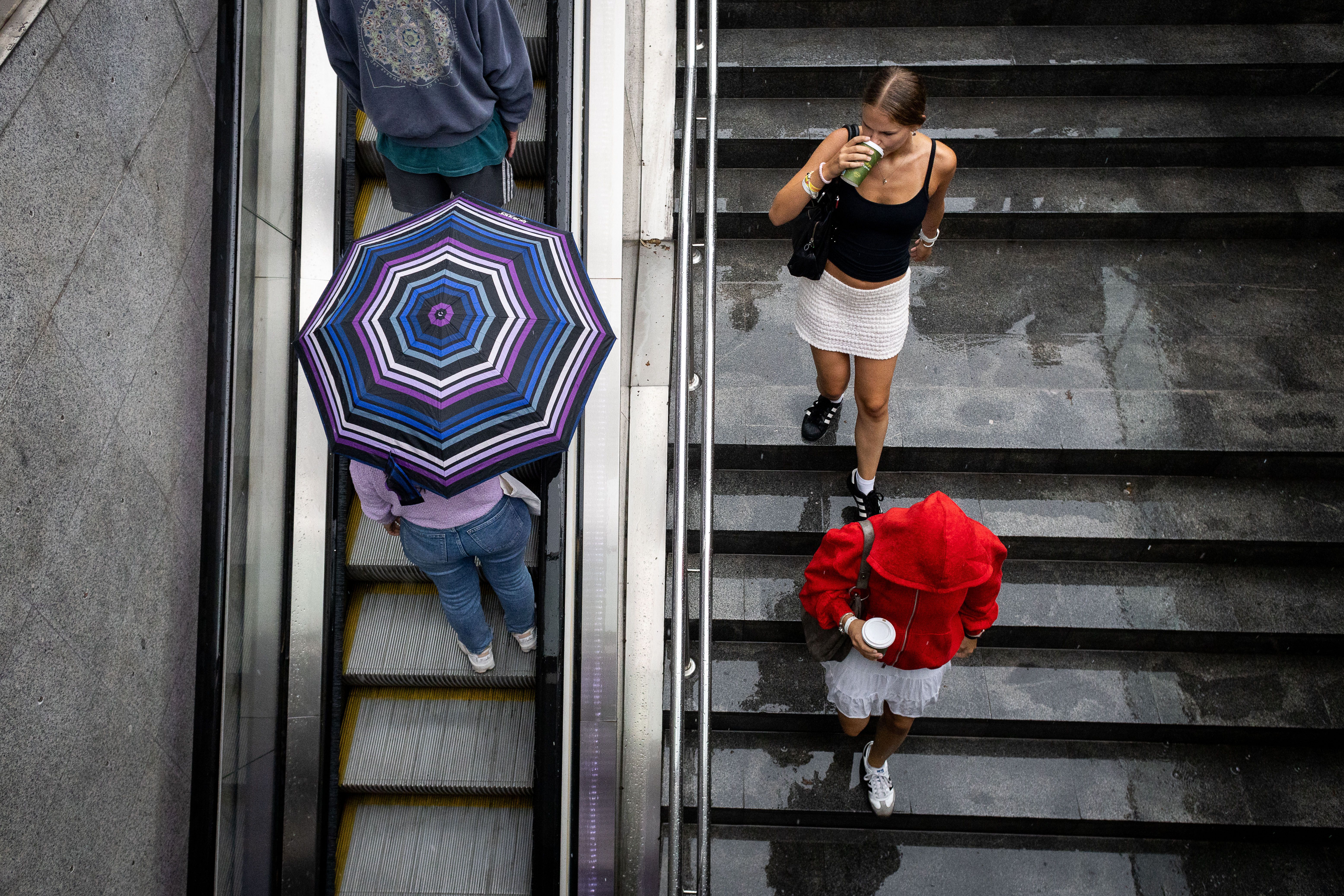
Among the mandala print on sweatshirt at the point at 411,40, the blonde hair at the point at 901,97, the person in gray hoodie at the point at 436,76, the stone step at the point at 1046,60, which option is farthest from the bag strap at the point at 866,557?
the stone step at the point at 1046,60

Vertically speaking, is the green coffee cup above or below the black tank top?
above

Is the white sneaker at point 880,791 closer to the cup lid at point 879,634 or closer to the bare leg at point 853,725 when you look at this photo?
the bare leg at point 853,725

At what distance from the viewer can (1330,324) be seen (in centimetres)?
441

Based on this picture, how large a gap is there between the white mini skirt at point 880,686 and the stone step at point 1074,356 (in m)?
1.23

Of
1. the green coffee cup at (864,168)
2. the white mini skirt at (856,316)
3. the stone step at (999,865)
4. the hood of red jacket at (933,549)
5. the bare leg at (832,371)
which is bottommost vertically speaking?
the stone step at (999,865)

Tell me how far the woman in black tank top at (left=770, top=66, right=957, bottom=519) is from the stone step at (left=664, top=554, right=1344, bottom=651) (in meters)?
0.90

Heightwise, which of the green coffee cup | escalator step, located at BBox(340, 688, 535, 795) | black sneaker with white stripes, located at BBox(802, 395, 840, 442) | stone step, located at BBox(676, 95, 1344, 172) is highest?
stone step, located at BBox(676, 95, 1344, 172)

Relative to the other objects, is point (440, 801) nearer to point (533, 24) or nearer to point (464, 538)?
point (464, 538)

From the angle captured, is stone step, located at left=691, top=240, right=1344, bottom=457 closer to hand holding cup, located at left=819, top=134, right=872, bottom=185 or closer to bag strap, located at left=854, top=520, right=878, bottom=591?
bag strap, located at left=854, top=520, right=878, bottom=591

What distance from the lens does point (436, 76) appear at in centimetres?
279

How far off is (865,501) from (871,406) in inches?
22.6

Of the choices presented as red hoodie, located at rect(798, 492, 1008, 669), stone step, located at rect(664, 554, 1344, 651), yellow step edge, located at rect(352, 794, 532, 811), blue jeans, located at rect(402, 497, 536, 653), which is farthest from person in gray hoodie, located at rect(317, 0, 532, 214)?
yellow step edge, located at rect(352, 794, 532, 811)

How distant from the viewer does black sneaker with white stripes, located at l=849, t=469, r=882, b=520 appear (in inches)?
158

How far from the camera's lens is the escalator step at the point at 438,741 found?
3.64 metres
